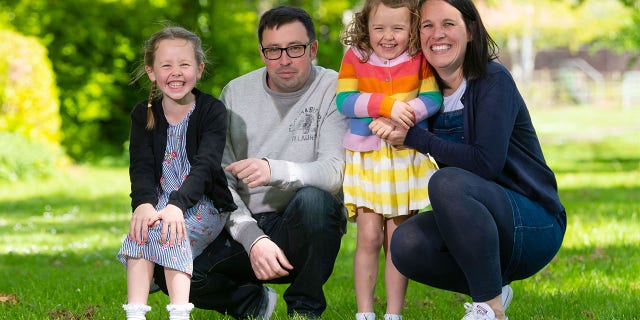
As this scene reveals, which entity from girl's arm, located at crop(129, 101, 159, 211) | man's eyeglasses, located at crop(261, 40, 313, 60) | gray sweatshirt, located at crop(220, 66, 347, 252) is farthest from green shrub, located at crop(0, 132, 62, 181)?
man's eyeglasses, located at crop(261, 40, 313, 60)

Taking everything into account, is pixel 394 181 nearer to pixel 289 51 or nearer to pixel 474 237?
pixel 474 237

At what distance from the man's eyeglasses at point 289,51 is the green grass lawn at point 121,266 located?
119 centimetres

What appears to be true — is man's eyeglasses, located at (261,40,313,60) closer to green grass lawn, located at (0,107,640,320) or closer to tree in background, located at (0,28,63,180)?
green grass lawn, located at (0,107,640,320)

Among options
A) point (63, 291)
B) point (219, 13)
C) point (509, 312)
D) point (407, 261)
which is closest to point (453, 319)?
point (509, 312)

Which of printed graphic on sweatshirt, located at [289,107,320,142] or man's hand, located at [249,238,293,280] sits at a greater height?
printed graphic on sweatshirt, located at [289,107,320,142]

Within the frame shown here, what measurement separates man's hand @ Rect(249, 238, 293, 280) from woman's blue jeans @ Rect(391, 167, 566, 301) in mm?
484

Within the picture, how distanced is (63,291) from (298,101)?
6.27 ft

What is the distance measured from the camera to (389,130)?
4.01 metres

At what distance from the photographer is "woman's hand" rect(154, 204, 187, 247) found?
3.83 m

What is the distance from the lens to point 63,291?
17.7ft

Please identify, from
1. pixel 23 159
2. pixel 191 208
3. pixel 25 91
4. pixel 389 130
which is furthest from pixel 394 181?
pixel 25 91

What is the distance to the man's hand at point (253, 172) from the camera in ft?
13.2

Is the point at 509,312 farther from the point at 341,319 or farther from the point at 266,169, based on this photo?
the point at 266,169

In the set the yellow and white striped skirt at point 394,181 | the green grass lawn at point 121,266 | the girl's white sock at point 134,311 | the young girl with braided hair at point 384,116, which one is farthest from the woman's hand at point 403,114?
the girl's white sock at point 134,311
